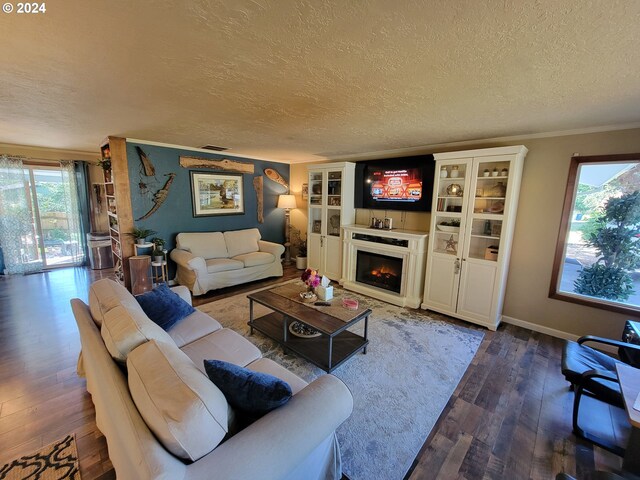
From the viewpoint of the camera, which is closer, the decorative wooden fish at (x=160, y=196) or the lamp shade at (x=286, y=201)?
the decorative wooden fish at (x=160, y=196)

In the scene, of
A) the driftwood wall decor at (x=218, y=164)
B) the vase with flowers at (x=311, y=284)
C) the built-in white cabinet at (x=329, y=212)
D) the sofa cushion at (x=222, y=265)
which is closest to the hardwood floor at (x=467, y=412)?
the vase with flowers at (x=311, y=284)

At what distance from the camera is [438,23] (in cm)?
117

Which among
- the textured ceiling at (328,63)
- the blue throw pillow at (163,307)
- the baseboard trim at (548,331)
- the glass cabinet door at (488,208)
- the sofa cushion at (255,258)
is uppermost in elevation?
the textured ceiling at (328,63)

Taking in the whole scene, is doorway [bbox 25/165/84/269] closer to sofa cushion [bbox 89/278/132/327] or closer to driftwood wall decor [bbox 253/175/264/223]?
driftwood wall decor [bbox 253/175/264/223]

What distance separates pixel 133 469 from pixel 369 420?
149 cm

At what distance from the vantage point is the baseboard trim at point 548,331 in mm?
2839

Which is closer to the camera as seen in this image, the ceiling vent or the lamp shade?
the ceiling vent

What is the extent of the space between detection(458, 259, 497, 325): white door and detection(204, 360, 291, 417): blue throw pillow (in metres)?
3.02

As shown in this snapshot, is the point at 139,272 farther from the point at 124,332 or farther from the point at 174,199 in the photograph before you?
the point at 124,332

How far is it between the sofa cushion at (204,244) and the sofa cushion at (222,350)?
2672mm

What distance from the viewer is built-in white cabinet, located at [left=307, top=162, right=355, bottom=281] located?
4.58 meters

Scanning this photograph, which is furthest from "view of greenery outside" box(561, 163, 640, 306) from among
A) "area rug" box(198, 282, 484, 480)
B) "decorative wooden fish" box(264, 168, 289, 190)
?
"decorative wooden fish" box(264, 168, 289, 190)

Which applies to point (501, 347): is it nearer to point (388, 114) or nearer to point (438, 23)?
point (388, 114)

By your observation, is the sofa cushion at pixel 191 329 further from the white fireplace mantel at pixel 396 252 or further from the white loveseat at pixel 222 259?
the white fireplace mantel at pixel 396 252
